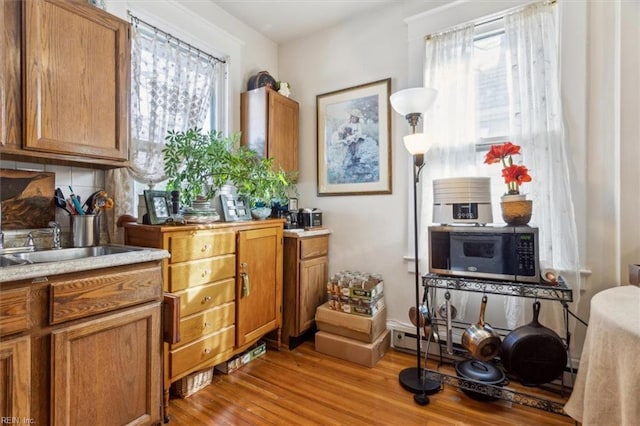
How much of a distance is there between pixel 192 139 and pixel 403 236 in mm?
1772

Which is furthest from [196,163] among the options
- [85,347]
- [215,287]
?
[85,347]

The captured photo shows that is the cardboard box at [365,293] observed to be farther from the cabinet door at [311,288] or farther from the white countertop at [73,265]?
the white countertop at [73,265]

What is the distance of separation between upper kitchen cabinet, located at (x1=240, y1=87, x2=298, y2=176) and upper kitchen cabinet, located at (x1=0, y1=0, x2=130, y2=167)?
1165mm

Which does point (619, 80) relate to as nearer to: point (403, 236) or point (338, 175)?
point (403, 236)

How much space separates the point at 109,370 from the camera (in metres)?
1.33

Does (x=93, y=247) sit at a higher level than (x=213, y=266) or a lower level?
higher

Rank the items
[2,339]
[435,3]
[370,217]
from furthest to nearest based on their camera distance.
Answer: [370,217] < [435,3] < [2,339]

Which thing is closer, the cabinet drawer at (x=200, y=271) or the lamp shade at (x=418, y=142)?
the cabinet drawer at (x=200, y=271)

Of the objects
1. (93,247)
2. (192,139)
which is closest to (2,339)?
(93,247)

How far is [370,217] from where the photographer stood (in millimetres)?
2703

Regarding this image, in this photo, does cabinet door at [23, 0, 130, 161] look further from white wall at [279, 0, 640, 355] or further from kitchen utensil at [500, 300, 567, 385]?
kitchen utensil at [500, 300, 567, 385]

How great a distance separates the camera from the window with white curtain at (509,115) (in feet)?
6.23

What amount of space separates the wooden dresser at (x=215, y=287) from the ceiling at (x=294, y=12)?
1885 millimetres

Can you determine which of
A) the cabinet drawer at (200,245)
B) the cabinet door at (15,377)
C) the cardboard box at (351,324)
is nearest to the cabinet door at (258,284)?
the cabinet drawer at (200,245)
